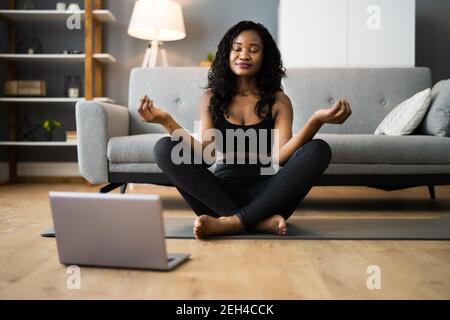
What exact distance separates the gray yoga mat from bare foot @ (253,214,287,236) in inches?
0.7

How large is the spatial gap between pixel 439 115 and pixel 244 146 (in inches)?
50.2

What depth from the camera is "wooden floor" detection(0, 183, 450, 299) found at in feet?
3.32

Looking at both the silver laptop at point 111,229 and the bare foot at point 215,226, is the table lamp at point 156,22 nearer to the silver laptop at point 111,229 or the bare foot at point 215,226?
the bare foot at point 215,226

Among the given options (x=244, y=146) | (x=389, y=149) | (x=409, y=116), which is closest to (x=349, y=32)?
(x=409, y=116)

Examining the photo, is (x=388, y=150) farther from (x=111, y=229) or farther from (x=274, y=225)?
(x=111, y=229)

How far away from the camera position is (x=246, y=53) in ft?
5.69

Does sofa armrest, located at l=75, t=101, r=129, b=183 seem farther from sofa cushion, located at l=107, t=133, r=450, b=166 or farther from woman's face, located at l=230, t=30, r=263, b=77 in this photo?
sofa cushion, located at l=107, t=133, r=450, b=166

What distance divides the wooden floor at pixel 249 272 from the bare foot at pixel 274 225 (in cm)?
6

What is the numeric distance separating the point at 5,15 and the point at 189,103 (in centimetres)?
205

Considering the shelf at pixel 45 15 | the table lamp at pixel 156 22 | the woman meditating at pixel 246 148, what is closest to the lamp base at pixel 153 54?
the table lamp at pixel 156 22

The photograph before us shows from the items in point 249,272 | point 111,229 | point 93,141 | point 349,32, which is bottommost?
point 249,272

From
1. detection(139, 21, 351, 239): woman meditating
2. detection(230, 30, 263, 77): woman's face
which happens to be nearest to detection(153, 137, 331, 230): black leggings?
detection(139, 21, 351, 239): woman meditating
